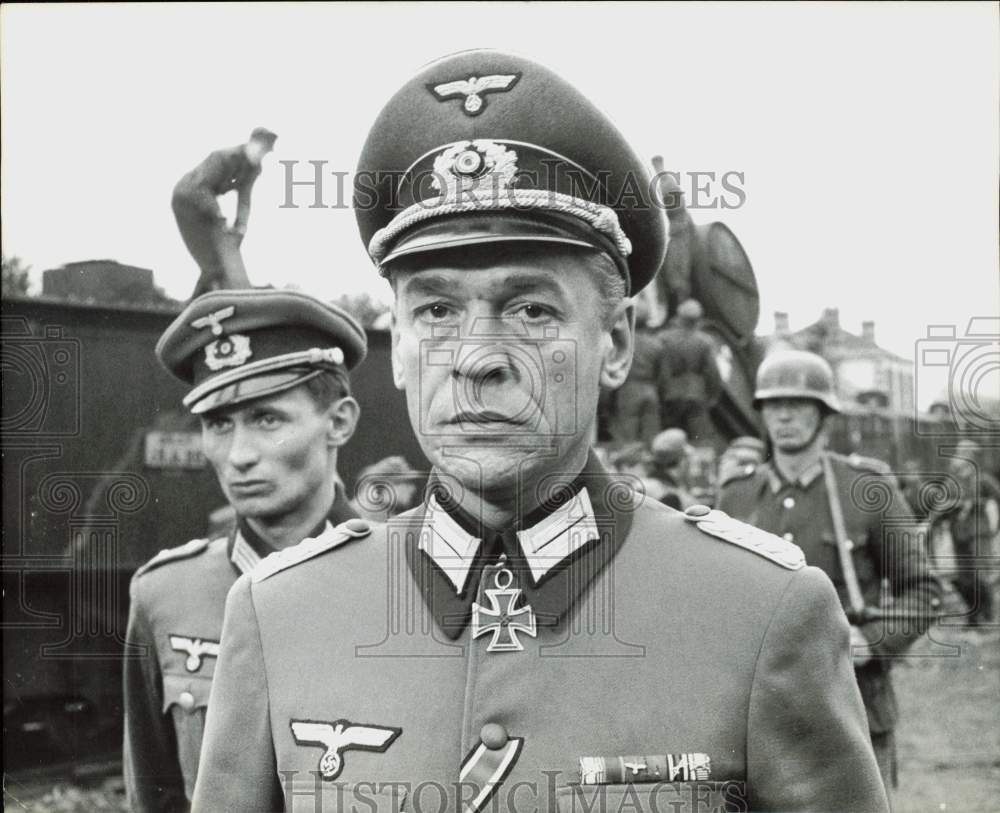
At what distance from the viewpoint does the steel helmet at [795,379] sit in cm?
274

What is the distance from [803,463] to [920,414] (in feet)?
1.28

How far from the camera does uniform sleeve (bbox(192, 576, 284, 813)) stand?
159 centimetres

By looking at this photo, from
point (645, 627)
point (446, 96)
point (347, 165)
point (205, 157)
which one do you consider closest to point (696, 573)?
point (645, 627)

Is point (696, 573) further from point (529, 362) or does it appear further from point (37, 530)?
point (37, 530)

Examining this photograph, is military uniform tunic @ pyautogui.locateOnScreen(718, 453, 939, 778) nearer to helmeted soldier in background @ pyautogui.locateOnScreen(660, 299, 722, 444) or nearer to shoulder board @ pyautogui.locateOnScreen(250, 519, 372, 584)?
helmeted soldier in background @ pyautogui.locateOnScreen(660, 299, 722, 444)

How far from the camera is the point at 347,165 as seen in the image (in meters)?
2.31

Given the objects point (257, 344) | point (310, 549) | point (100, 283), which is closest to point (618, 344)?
point (310, 549)

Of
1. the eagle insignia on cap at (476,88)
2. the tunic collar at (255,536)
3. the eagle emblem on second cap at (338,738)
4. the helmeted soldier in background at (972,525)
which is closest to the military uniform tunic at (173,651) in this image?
the tunic collar at (255,536)

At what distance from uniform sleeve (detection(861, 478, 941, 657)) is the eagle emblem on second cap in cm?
156

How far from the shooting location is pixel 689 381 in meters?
2.88

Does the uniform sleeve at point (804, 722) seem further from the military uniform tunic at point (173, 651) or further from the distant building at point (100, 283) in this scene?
the distant building at point (100, 283)

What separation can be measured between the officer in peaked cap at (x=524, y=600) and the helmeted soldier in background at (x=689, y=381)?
46.5 inches

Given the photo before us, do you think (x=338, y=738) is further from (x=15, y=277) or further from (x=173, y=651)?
(x=15, y=277)

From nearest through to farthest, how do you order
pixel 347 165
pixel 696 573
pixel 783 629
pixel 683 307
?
pixel 783 629 < pixel 696 573 < pixel 347 165 < pixel 683 307
